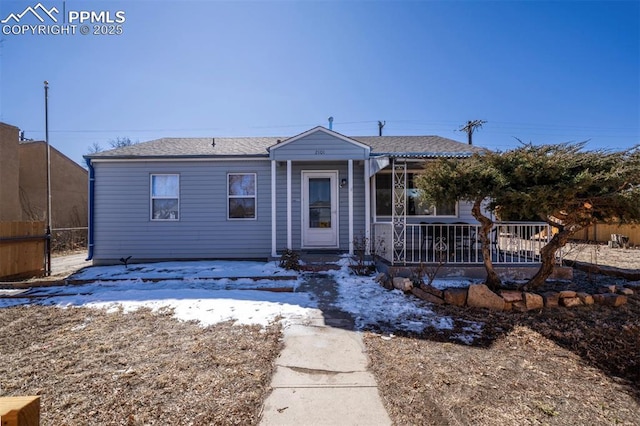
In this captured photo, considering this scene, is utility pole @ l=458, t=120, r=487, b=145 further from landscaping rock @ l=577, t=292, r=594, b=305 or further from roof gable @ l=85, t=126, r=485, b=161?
landscaping rock @ l=577, t=292, r=594, b=305

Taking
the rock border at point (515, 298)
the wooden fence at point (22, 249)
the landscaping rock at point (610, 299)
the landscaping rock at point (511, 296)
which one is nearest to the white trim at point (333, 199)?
the rock border at point (515, 298)

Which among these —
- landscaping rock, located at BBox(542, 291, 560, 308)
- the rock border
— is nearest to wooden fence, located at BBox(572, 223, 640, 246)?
the rock border

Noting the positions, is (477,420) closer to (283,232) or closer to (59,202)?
(283,232)

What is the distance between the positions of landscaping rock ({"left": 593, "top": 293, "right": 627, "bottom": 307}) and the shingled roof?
13.4 ft

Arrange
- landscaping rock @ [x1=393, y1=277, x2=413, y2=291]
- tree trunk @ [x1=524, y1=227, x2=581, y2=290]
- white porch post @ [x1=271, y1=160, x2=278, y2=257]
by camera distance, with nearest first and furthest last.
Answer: tree trunk @ [x1=524, y1=227, x2=581, y2=290] → landscaping rock @ [x1=393, y1=277, x2=413, y2=291] → white porch post @ [x1=271, y1=160, x2=278, y2=257]

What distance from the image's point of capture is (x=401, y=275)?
6.06 meters

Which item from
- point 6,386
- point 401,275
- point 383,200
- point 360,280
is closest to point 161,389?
point 6,386

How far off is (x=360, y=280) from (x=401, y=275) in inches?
34.8

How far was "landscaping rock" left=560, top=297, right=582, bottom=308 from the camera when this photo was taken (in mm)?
4562

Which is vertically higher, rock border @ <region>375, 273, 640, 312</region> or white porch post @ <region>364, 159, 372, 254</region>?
white porch post @ <region>364, 159, 372, 254</region>

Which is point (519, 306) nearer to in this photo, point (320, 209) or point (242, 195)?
point (320, 209)

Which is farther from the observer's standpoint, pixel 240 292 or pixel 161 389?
pixel 240 292

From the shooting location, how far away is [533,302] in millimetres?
4484

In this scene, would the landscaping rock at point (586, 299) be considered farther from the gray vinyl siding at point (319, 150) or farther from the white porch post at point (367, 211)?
the gray vinyl siding at point (319, 150)
